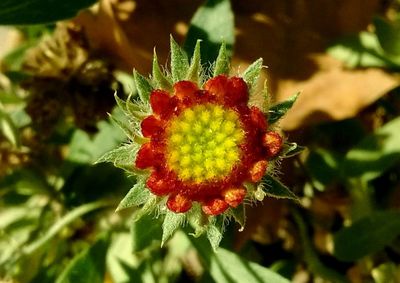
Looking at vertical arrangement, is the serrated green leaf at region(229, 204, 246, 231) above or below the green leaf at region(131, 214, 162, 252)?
above

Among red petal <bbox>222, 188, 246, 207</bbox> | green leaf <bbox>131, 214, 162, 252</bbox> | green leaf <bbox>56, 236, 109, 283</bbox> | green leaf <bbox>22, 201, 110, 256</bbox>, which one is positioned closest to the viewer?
red petal <bbox>222, 188, 246, 207</bbox>

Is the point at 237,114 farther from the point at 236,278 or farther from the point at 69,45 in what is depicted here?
the point at 69,45

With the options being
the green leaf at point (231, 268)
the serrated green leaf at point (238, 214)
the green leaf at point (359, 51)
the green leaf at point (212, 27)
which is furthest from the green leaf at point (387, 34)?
the serrated green leaf at point (238, 214)

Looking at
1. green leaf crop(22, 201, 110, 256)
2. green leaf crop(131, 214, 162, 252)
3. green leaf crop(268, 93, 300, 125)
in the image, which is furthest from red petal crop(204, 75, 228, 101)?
green leaf crop(22, 201, 110, 256)

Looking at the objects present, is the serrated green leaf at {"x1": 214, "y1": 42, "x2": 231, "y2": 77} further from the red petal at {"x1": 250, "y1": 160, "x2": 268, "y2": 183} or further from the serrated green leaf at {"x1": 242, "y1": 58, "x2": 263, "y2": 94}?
the red petal at {"x1": 250, "y1": 160, "x2": 268, "y2": 183}

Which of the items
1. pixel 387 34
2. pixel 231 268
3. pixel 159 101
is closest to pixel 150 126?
pixel 159 101

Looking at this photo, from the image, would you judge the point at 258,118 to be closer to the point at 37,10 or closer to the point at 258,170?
the point at 258,170
